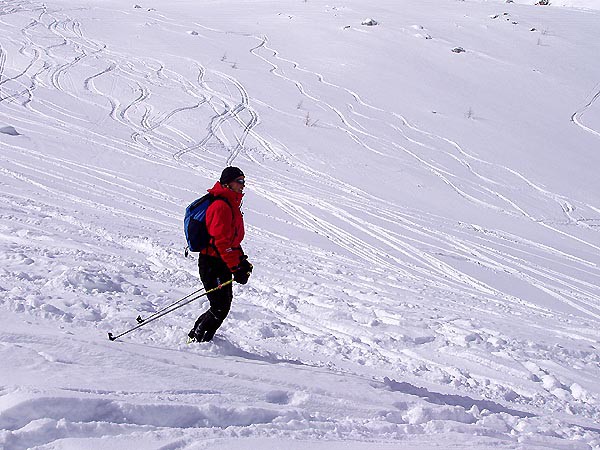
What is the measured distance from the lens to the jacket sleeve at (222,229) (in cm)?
456

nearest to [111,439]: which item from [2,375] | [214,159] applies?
[2,375]

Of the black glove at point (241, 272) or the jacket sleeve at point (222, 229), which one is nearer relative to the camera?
the jacket sleeve at point (222, 229)

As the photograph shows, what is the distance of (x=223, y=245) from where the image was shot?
Answer: 4625 mm

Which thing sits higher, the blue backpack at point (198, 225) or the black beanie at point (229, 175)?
the black beanie at point (229, 175)

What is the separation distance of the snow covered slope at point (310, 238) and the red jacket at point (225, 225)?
84 cm

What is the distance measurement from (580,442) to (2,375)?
3.80m

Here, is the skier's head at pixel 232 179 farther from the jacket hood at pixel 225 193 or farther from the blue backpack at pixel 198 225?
the blue backpack at pixel 198 225

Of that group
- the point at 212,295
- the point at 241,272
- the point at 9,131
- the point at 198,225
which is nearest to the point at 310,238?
the point at 212,295

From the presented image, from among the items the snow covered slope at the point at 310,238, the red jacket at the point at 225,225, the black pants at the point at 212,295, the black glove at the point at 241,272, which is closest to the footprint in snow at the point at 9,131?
the snow covered slope at the point at 310,238

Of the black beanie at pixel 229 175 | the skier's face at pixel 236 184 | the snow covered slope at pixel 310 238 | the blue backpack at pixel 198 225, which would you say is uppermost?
the black beanie at pixel 229 175

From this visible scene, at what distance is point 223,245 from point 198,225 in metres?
0.25

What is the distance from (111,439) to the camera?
3.10 meters

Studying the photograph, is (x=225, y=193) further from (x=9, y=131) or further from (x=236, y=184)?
(x=9, y=131)

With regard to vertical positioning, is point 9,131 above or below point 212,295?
below
